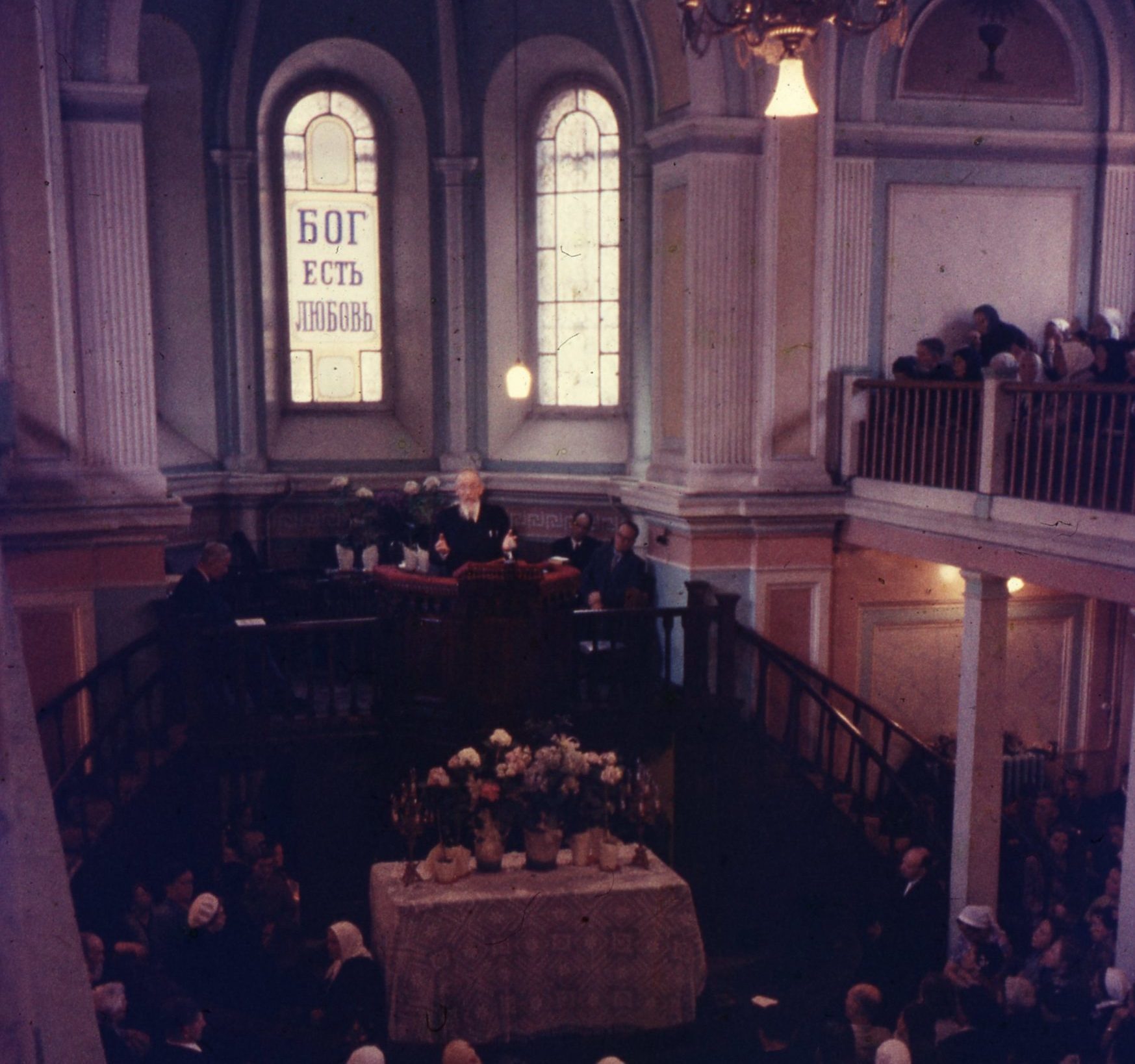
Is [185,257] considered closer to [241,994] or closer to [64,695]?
[64,695]

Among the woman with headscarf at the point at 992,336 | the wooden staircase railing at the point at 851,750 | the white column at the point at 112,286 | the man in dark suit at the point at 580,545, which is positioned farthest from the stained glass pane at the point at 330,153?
the woman with headscarf at the point at 992,336

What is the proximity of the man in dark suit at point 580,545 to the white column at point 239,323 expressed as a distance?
330cm

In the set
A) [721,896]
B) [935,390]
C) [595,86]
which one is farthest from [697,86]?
[721,896]

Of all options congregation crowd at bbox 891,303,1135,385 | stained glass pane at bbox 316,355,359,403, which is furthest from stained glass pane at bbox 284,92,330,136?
congregation crowd at bbox 891,303,1135,385

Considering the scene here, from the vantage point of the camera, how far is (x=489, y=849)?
26.3ft

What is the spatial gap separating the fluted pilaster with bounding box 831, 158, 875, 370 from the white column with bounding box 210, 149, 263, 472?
570 centimetres

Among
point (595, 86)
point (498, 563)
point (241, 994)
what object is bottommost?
point (241, 994)

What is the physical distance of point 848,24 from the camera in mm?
7316

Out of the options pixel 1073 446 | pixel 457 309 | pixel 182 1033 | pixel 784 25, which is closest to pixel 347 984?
pixel 182 1033

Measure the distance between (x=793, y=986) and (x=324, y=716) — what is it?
3815 mm

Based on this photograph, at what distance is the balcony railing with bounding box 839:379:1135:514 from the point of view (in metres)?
7.62

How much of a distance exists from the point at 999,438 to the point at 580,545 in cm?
409

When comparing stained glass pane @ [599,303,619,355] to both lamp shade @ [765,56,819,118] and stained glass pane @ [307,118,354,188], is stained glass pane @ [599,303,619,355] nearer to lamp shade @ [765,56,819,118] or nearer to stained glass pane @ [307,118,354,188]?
stained glass pane @ [307,118,354,188]

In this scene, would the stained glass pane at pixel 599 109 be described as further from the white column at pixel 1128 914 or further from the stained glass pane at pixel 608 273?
the white column at pixel 1128 914
